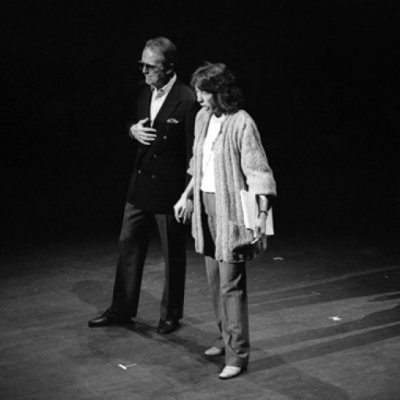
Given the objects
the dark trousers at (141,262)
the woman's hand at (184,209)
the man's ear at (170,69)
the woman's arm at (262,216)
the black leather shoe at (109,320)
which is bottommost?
the black leather shoe at (109,320)

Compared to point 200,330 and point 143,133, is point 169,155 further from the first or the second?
point 200,330

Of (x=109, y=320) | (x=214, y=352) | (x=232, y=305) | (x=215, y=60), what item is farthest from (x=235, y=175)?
(x=215, y=60)

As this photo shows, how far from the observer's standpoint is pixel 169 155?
18.0 feet

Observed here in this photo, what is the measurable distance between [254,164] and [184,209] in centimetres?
67

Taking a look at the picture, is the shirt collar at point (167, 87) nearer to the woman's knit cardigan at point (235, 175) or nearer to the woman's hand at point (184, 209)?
the woman's hand at point (184, 209)

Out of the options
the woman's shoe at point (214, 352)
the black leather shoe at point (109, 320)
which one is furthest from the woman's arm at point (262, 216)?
the black leather shoe at point (109, 320)

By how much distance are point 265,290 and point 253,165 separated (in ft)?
6.92

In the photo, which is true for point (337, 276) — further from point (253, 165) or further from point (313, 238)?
point (253, 165)

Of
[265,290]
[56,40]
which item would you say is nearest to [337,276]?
[265,290]

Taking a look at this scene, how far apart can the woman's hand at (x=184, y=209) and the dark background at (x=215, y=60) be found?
555 cm

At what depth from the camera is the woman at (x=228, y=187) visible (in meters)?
4.53

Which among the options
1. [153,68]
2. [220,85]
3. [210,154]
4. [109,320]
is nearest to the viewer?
[220,85]

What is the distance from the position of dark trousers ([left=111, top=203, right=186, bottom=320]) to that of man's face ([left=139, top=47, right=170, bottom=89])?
0.83 m

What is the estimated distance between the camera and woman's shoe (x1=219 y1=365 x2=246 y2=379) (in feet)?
15.5
